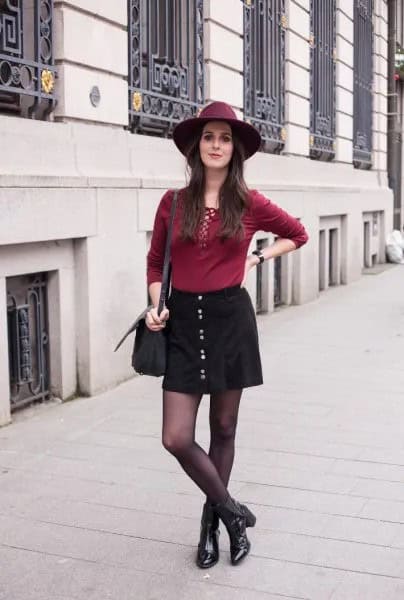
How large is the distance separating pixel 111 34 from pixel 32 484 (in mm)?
4335

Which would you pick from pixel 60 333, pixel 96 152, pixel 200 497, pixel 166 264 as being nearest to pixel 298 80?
pixel 96 152

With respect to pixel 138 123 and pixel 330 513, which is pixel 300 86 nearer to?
pixel 138 123

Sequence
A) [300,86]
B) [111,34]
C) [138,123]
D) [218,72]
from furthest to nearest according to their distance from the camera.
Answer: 1. [300,86]
2. [218,72]
3. [138,123]
4. [111,34]

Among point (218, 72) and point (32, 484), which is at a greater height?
point (218, 72)

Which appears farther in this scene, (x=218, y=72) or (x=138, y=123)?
(x=218, y=72)

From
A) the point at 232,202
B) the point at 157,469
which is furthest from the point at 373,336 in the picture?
the point at 232,202

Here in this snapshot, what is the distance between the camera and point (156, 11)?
9203mm

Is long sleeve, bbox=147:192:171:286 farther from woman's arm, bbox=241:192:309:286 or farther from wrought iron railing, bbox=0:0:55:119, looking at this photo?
wrought iron railing, bbox=0:0:55:119

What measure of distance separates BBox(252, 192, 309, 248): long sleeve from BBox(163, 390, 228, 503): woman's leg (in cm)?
84

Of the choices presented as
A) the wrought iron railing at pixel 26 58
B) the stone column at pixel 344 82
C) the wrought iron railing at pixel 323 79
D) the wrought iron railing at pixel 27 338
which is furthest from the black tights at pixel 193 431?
the stone column at pixel 344 82

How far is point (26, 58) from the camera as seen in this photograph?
706 centimetres

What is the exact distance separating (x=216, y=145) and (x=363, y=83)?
15.4m

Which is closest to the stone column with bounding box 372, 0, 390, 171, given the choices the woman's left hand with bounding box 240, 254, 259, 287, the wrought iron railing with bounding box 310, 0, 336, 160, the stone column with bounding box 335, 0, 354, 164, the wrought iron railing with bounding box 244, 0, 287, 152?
the stone column with bounding box 335, 0, 354, 164

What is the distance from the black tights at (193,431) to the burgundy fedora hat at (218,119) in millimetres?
1112
